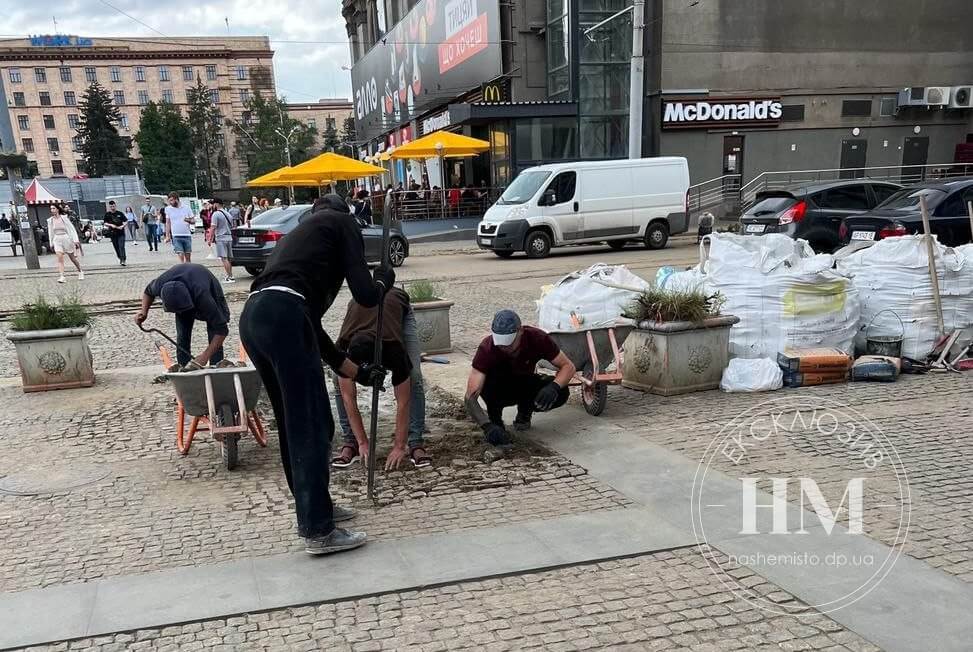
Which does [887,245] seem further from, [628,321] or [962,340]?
[628,321]

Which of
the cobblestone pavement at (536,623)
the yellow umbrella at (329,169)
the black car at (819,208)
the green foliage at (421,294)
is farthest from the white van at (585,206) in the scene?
the cobblestone pavement at (536,623)

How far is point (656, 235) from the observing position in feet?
61.8

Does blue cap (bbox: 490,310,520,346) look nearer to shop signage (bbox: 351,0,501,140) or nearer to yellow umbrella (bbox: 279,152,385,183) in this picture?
yellow umbrella (bbox: 279,152,385,183)

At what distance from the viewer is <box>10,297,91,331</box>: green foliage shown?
23.4 ft

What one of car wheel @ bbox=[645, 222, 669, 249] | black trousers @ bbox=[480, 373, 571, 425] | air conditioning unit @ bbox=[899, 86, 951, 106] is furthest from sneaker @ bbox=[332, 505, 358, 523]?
air conditioning unit @ bbox=[899, 86, 951, 106]

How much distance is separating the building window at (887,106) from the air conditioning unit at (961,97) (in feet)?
7.26

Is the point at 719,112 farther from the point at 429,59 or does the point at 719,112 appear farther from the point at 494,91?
the point at 429,59

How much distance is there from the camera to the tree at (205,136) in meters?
89.2

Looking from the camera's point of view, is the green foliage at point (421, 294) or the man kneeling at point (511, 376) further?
the green foliage at point (421, 294)

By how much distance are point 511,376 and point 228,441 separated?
6.82ft

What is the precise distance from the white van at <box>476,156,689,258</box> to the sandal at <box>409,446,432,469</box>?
12.9 meters

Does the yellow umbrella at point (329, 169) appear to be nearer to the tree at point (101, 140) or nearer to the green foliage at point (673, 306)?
the green foliage at point (673, 306)

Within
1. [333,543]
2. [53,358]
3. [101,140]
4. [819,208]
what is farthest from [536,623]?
[101,140]

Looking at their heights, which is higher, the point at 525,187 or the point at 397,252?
the point at 525,187
